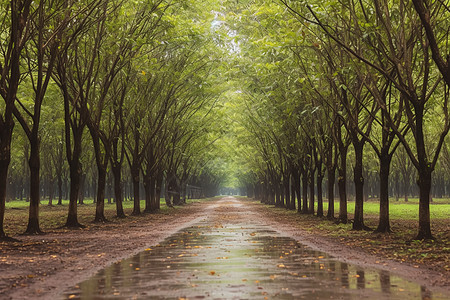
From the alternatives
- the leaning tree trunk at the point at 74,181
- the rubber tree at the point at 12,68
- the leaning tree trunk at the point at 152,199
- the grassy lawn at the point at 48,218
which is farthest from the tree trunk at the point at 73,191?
the leaning tree trunk at the point at 152,199

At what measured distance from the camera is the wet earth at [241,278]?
25.8ft

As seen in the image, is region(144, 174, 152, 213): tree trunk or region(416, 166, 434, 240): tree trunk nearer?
region(416, 166, 434, 240): tree trunk

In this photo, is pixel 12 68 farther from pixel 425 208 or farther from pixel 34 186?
pixel 425 208

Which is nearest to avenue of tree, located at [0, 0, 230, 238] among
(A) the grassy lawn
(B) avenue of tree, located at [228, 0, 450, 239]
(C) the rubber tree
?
(C) the rubber tree

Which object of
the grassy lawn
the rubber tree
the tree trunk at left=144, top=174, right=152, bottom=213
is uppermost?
the rubber tree

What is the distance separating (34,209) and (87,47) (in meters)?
8.57

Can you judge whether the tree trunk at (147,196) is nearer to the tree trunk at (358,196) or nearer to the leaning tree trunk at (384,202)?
the tree trunk at (358,196)

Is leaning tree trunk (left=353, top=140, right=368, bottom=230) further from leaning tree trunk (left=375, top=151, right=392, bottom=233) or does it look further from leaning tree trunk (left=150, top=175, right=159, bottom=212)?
leaning tree trunk (left=150, top=175, right=159, bottom=212)

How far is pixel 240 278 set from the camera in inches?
371

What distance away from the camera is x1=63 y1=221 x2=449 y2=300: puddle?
25.8 feet

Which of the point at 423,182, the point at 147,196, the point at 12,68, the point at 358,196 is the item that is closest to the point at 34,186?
the point at 12,68

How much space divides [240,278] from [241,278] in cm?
2

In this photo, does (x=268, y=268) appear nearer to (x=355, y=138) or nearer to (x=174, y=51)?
(x=355, y=138)

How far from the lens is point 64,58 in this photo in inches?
894
